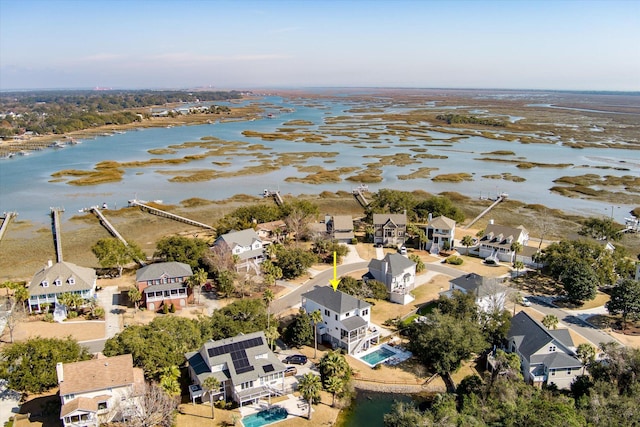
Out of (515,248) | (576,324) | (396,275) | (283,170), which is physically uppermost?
(283,170)

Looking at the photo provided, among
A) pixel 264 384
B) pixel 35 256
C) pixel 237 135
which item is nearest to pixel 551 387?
pixel 264 384

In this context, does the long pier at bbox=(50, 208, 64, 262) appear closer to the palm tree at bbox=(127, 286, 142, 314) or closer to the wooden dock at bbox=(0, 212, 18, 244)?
the wooden dock at bbox=(0, 212, 18, 244)

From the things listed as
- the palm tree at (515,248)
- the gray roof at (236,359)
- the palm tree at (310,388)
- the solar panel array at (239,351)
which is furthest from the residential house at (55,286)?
the palm tree at (515,248)

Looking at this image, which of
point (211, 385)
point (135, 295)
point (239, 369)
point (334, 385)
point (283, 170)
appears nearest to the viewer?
point (211, 385)

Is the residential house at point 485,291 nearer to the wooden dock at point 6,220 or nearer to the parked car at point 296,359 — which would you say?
the parked car at point 296,359

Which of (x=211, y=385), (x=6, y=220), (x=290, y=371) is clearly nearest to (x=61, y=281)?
(x=211, y=385)

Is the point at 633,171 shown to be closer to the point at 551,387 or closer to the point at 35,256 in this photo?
the point at 551,387

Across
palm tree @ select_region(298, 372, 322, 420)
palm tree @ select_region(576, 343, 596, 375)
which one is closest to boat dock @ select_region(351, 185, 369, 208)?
palm tree @ select_region(576, 343, 596, 375)

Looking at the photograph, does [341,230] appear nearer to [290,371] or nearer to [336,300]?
[336,300]
